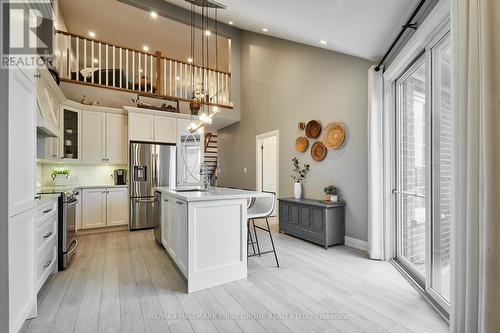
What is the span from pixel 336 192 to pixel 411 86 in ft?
5.78

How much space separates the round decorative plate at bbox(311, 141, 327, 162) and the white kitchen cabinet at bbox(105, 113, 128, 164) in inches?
148

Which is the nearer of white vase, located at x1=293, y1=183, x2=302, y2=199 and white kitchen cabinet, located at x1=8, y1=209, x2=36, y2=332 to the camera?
white kitchen cabinet, located at x1=8, y1=209, x2=36, y2=332

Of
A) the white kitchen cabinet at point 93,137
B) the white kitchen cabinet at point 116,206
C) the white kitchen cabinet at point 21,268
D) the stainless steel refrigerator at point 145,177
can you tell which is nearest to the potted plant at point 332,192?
the stainless steel refrigerator at point 145,177

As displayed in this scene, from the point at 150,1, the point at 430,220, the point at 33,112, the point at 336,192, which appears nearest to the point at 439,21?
the point at 430,220

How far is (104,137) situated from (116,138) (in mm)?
209

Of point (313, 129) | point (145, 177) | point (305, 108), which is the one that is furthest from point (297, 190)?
point (145, 177)

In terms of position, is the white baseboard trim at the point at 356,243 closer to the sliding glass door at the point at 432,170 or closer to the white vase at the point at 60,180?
the sliding glass door at the point at 432,170

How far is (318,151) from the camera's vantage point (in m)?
4.11

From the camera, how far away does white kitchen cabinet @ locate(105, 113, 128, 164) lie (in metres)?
4.77

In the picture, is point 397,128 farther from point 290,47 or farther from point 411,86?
point 290,47

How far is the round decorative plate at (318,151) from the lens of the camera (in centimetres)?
404

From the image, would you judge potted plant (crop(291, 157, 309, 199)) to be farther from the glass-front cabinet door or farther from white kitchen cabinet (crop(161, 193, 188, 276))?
the glass-front cabinet door

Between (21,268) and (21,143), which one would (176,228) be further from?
(21,143)

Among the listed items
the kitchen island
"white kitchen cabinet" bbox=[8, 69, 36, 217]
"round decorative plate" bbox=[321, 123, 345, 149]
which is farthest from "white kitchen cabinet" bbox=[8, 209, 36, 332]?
"round decorative plate" bbox=[321, 123, 345, 149]
